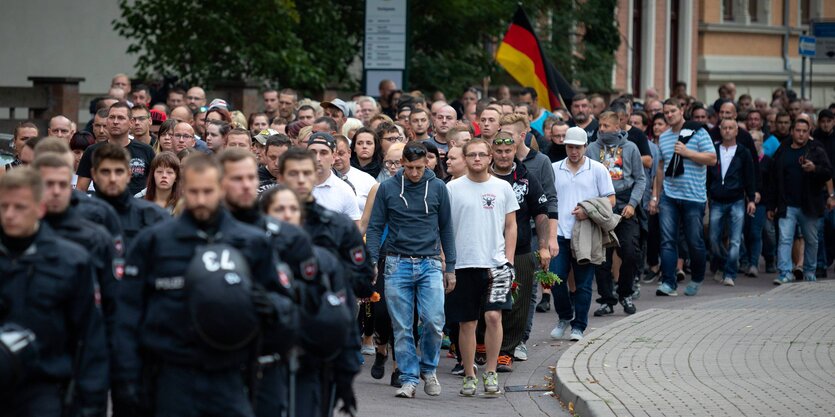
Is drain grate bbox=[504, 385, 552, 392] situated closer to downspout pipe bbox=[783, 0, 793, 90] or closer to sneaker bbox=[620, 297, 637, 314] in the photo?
sneaker bbox=[620, 297, 637, 314]

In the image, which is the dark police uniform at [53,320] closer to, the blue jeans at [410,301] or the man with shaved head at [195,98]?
the blue jeans at [410,301]

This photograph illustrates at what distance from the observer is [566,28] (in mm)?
30266

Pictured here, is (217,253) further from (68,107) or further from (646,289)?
(68,107)

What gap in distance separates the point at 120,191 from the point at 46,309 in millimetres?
1459

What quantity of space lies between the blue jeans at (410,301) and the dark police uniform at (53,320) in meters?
4.22

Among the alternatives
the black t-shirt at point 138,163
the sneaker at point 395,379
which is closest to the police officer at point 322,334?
the sneaker at point 395,379

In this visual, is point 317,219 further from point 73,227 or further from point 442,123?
point 442,123

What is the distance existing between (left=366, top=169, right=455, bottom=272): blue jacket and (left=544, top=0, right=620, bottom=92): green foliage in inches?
743

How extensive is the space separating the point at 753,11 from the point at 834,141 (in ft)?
94.2

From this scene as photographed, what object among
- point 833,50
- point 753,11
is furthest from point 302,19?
point 753,11

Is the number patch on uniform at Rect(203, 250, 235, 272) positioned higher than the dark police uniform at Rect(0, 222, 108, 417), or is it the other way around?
the number patch on uniform at Rect(203, 250, 235, 272)

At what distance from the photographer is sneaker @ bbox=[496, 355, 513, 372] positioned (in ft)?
40.6

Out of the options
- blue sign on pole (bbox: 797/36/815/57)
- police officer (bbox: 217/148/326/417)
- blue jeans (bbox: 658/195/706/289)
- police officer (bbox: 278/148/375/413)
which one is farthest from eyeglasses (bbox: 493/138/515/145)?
blue sign on pole (bbox: 797/36/815/57)

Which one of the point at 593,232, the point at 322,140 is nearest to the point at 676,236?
the point at 593,232
